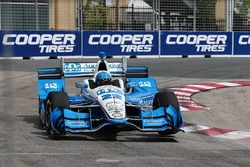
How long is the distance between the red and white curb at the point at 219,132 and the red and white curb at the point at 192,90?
192cm

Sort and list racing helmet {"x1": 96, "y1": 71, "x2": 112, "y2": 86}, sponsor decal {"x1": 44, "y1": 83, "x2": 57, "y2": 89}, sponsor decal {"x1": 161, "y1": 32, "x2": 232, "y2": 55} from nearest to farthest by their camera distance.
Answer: racing helmet {"x1": 96, "y1": 71, "x2": 112, "y2": 86}
sponsor decal {"x1": 44, "y1": 83, "x2": 57, "y2": 89}
sponsor decal {"x1": 161, "y1": 32, "x2": 232, "y2": 55}

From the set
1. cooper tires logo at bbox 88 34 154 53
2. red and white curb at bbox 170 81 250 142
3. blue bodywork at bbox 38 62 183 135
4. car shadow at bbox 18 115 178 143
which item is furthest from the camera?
cooper tires logo at bbox 88 34 154 53

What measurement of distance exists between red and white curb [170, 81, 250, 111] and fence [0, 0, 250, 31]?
35.6 feet

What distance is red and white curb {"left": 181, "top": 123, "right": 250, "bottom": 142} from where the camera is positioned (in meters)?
9.02

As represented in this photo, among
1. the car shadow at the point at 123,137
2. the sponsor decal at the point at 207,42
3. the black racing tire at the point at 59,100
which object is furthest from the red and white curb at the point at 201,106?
the sponsor decal at the point at 207,42

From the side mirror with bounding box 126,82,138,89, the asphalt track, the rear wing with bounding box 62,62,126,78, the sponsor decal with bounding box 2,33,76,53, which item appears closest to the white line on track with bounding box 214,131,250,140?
the asphalt track

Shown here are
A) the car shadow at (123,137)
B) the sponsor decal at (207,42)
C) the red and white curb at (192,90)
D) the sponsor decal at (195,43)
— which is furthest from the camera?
the sponsor decal at (207,42)

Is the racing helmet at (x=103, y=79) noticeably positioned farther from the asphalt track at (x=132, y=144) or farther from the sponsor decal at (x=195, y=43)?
the sponsor decal at (x=195, y=43)

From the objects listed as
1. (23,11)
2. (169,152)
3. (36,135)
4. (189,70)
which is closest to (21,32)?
(23,11)

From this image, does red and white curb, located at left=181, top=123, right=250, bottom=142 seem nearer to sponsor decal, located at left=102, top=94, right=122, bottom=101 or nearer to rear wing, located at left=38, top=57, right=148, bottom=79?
sponsor decal, located at left=102, top=94, right=122, bottom=101

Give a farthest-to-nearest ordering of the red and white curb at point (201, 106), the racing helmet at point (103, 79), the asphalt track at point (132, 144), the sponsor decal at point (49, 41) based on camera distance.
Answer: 1. the sponsor decal at point (49, 41)
2. the racing helmet at point (103, 79)
3. the red and white curb at point (201, 106)
4. the asphalt track at point (132, 144)

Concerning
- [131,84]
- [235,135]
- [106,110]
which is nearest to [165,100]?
[106,110]

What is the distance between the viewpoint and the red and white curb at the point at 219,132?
29.6 feet

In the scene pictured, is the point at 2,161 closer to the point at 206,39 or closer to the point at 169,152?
the point at 169,152
